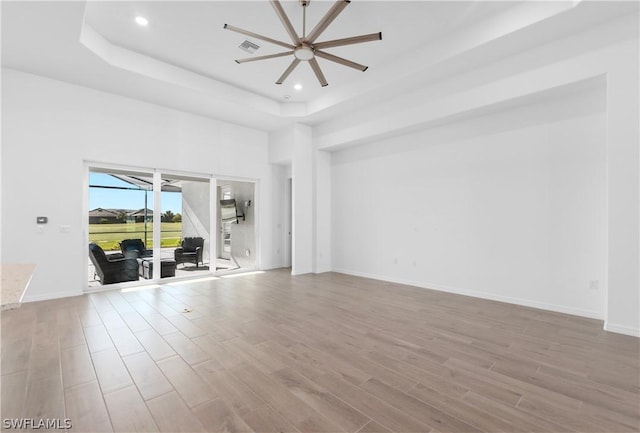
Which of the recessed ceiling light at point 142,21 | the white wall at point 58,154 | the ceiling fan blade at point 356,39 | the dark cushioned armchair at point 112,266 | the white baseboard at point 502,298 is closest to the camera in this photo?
the ceiling fan blade at point 356,39

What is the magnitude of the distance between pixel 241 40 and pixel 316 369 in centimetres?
429

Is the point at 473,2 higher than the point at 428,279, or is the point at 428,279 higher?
the point at 473,2

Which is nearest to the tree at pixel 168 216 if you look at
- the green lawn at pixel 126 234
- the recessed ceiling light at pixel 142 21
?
the green lawn at pixel 126 234

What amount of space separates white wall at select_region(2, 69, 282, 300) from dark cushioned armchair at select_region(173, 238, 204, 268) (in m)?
1.59

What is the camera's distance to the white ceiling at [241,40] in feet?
11.4

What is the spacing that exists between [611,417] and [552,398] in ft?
0.98

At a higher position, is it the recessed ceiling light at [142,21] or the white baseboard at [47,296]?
the recessed ceiling light at [142,21]

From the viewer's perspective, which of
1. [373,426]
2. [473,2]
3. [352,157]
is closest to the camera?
[373,426]

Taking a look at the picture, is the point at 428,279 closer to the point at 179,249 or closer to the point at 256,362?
the point at 256,362

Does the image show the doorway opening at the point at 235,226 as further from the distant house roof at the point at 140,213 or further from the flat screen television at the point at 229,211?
the distant house roof at the point at 140,213

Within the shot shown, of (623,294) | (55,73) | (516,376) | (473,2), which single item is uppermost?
(473,2)

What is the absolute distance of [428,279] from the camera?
5.52 metres

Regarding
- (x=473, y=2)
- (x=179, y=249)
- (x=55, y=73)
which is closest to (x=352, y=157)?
(x=473, y=2)

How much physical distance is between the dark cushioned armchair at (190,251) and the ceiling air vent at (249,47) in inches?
157
